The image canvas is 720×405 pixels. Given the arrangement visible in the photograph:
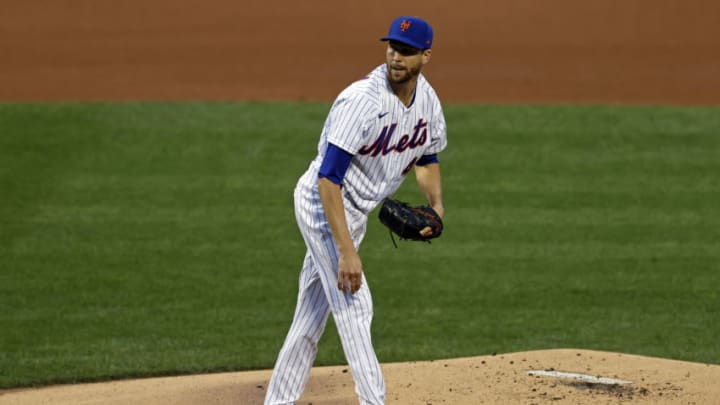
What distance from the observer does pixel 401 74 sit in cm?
462

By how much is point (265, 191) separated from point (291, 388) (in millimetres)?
5902

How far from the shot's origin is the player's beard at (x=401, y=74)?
4613mm

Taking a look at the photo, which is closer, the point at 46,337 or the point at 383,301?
the point at 46,337

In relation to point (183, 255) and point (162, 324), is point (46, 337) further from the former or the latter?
point (183, 255)

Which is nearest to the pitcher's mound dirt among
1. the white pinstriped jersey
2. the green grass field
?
the green grass field

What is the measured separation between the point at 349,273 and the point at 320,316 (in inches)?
18.3

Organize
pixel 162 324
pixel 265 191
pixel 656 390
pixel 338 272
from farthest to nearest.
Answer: pixel 265 191 → pixel 162 324 → pixel 656 390 → pixel 338 272

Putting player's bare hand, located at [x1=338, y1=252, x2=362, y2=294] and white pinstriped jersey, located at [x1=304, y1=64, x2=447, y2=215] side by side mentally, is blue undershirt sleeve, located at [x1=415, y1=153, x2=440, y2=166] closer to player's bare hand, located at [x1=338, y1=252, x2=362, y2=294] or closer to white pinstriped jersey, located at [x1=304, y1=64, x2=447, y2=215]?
white pinstriped jersey, located at [x1=304, y1=64, x2=447, y2=215]

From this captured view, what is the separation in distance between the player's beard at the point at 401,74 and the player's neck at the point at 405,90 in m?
0.03

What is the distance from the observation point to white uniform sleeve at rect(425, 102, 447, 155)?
16.2 feet

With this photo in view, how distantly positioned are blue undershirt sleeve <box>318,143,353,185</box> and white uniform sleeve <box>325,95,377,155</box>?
0.9 inches

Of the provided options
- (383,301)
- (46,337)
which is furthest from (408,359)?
(46,337)

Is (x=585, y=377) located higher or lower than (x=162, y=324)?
higher

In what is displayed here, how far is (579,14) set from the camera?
15742 millimetres
